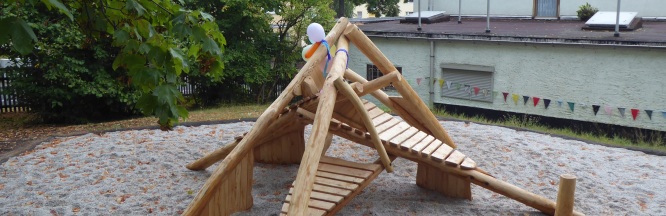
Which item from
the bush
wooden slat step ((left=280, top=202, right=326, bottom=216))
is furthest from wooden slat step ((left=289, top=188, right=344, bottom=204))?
the bush

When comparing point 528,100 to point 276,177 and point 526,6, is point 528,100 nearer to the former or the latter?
point 526,6

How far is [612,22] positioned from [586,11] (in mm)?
2403

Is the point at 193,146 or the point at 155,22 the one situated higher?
the point at 155,22

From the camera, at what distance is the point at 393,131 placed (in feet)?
22.6

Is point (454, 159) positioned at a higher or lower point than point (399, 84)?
lower

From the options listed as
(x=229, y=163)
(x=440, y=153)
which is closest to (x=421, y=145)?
(x=440, y=153)

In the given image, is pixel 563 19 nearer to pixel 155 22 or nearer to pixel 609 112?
pixel 609 112

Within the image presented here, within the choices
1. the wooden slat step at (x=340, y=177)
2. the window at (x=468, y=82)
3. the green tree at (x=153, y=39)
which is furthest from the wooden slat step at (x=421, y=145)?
the window at (x=468, y=82)

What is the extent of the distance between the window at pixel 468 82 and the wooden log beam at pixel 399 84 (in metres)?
7.59

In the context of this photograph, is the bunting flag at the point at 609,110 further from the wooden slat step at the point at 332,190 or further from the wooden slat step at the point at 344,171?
the wooden slat step at the point at 332,190

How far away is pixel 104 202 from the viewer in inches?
274

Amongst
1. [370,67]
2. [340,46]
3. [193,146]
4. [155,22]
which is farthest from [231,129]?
[370,67]

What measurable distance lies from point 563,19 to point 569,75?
4.76 metres

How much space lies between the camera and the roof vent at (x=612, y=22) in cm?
1451
